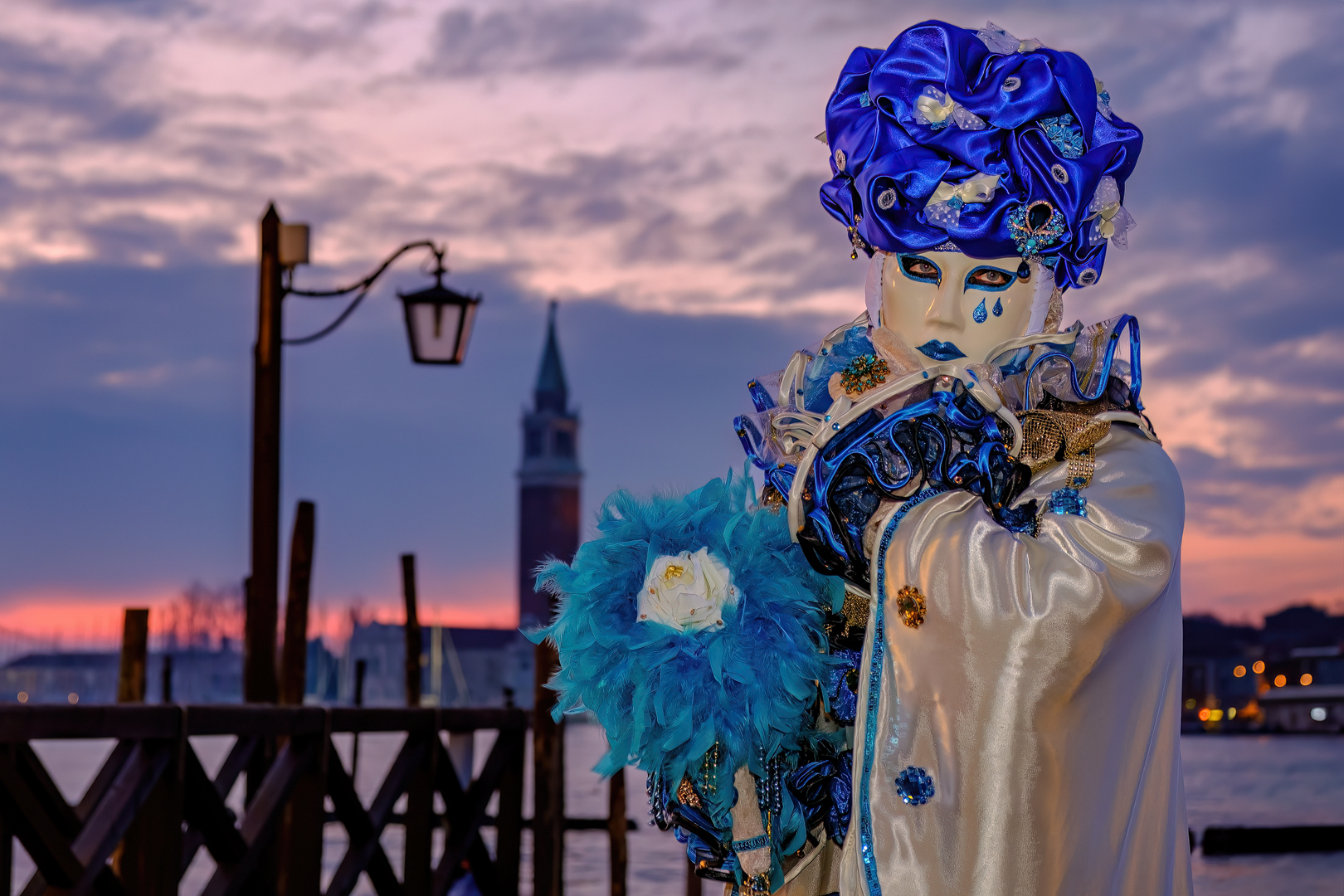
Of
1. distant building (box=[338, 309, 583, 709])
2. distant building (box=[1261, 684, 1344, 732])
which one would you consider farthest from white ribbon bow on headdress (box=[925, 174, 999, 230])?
distant building (box=[1261, 684, 1344, 732])

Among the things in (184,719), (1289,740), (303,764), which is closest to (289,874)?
(303,764)

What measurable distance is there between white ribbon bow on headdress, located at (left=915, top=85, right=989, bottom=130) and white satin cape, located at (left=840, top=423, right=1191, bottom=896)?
1.85 feet

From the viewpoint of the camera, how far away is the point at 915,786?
209cm

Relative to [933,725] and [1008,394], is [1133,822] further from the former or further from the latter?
[1008,394]

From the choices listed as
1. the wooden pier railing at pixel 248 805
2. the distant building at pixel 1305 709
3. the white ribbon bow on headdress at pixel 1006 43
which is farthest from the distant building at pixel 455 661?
the white ribbon bow on headdress at pixel 1006 43

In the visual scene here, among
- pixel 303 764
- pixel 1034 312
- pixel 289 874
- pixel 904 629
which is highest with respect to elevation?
pixel 1034 312

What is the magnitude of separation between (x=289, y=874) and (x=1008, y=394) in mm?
4249

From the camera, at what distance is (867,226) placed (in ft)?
7.81

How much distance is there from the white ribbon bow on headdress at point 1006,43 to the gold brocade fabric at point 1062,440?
57cm

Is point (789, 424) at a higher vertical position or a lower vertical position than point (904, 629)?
higher

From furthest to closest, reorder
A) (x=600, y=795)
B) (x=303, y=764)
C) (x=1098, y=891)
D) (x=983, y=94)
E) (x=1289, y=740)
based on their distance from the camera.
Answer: (x=1289, y=740) < (x=600, y=795) < (x=303, y=764) < (x=983, y=94) < (x=1098, y=891)

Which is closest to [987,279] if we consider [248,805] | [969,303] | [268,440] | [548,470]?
[969,303]

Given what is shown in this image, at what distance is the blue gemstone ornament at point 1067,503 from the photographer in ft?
6.98

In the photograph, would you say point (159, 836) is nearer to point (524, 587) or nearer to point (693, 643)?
point (693, 643)
